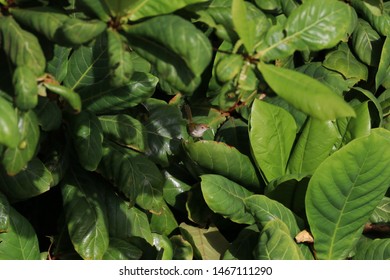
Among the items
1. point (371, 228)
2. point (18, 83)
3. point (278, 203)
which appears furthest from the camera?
point (371, 228)

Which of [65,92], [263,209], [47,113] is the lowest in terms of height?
[263,209]

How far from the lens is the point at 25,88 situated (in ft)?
4.76

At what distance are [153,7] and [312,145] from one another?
114 cm

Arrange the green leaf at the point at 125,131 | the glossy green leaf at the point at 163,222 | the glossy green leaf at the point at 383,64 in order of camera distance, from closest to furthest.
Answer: the green leaf at the point at 125,131 → the glossy green leaf at the point at 163,222 → the glossy green leaf at the point at 383,64

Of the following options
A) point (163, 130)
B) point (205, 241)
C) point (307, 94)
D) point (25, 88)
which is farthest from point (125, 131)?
point (307, 94)

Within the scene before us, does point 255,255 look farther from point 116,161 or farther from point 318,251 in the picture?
point 116,161

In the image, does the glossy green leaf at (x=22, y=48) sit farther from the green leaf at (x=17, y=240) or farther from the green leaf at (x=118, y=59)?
the green leaf at (x=17, y=240)

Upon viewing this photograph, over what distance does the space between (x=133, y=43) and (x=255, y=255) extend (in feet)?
3.15

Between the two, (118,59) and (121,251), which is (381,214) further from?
(118,59)

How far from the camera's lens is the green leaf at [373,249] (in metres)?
2.39

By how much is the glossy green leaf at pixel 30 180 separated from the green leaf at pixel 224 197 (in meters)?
0.51

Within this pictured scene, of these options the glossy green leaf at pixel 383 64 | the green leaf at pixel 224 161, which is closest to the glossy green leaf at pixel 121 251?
the green leaf at pixel 224 161
